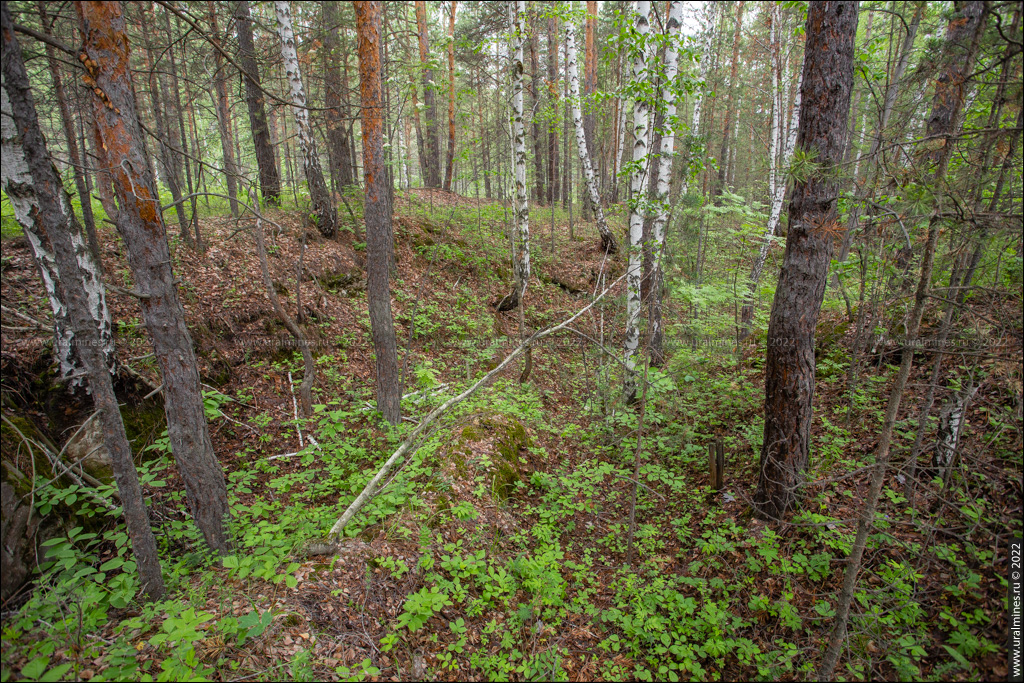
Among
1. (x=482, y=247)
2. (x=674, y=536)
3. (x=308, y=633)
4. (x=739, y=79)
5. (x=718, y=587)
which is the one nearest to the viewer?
(x=308, y=633)

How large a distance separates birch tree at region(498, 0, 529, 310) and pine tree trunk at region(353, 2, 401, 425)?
2.76 metres

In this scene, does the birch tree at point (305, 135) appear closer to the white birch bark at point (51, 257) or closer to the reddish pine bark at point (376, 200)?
the reddish pine bark at point (376, 200)

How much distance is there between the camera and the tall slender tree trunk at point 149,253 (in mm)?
2967

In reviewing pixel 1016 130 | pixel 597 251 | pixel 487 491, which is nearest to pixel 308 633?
pixel 487 491

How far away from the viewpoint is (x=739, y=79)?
1961cm

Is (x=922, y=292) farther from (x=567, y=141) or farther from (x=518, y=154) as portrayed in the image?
(x=567, y=141)

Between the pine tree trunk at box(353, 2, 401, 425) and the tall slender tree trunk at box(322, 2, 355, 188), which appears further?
the tall slender tree trunk at box(322, 2, 355, 188)

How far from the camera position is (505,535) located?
190 inches

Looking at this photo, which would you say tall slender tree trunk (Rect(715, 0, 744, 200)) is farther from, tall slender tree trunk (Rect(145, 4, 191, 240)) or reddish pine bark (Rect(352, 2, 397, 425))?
tall slender tree trunk (Rect(145, 4, 191, 240))

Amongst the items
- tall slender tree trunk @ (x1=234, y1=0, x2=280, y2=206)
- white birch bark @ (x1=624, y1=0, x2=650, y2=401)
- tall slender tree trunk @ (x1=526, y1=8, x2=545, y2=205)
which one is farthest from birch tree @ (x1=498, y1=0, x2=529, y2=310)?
tall slender tree trunk @ (x1=234, y1=0, x2=280, y2=206)

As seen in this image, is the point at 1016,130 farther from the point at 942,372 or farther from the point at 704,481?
the point at 704,481

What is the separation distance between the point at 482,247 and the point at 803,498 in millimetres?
9841

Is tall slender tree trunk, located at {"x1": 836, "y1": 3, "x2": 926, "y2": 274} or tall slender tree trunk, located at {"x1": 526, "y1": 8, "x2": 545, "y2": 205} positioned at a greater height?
tall slender tree trunk, located at {"x1": 526, "y1": 8, "x2": 545, "y2": 205}

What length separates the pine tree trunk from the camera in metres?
5.39
